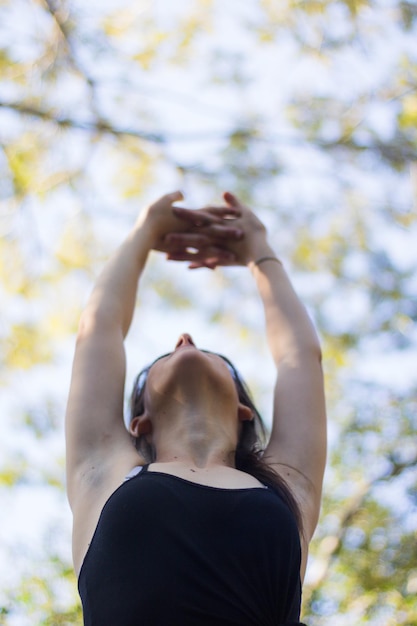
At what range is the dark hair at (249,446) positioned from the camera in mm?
1845

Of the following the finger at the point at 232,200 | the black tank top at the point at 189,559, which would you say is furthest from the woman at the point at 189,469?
the finger at the point at 232,200

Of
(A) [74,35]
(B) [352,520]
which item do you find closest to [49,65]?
(A) [74,35]

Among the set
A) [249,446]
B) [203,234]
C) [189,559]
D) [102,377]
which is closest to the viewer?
[189,559]

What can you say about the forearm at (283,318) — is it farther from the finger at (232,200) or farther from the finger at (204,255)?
the finger at (232,200)

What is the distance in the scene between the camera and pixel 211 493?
5.52ft

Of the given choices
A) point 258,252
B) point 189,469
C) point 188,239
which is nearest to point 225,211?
point 188,239

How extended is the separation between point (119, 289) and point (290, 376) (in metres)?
0.59

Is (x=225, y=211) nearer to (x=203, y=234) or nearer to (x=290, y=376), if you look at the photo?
(x=203, y=234)

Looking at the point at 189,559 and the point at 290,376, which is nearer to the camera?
the point at 189,559

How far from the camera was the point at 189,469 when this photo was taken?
181 cm

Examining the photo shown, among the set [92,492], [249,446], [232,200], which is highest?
[232,200]

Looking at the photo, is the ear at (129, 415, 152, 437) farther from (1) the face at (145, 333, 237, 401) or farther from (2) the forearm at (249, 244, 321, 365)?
(2) the forearm at (249, 244, 321, 365)

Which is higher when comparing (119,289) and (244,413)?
(119,289)

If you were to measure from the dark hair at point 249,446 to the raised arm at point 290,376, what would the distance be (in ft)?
0.15
